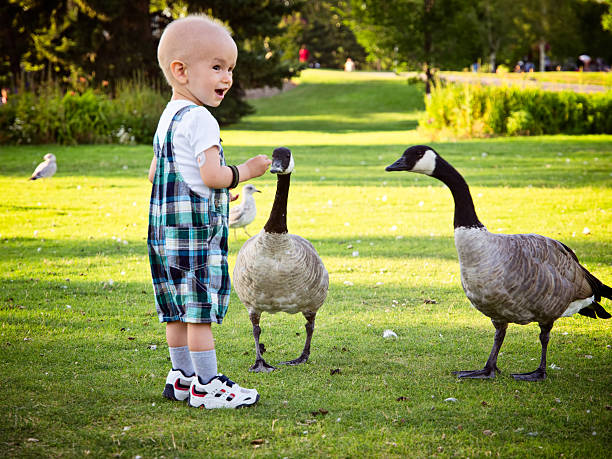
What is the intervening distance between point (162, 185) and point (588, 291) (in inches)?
129

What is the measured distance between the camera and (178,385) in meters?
4.22

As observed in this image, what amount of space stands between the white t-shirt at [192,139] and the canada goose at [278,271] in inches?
32.7

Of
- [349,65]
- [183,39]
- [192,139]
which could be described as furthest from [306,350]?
[349,65]

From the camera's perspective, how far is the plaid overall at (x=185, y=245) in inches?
154

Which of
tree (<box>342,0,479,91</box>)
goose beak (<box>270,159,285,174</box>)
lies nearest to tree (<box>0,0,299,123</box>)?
tree (<box>342,0,479,91</box>)

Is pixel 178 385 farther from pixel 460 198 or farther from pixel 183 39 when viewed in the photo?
pixel 460 198

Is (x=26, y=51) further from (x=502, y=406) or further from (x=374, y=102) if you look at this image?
(x=502, y=406)

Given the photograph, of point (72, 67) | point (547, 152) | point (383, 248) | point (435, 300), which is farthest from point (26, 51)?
point (435, 300)

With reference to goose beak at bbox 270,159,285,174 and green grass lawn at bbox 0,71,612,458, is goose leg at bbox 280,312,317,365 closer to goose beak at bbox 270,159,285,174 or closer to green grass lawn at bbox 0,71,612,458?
green grass lawn at bbox 0,71,612,458

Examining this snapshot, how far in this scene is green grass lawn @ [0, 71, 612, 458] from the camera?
371 centimetres

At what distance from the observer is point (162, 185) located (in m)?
4.00

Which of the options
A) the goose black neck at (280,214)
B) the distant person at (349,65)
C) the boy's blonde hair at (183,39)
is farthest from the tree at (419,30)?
the boy's blonde hair at (183,39)

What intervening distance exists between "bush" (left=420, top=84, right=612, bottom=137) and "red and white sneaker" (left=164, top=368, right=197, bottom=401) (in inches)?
790

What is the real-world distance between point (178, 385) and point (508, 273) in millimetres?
2440
